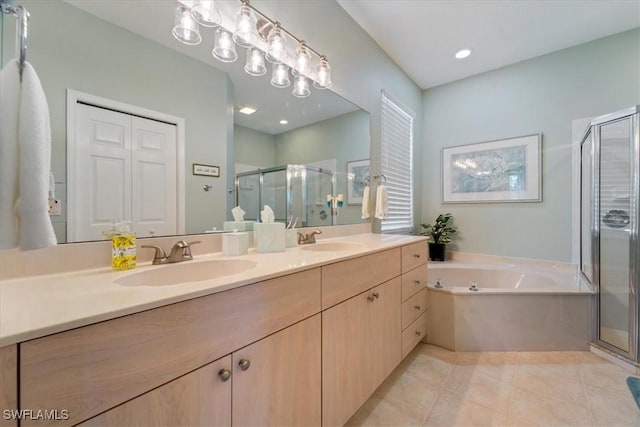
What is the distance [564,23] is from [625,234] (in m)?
1.74

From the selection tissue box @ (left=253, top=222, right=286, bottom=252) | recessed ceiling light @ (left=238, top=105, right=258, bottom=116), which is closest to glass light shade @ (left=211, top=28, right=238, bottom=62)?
recessed ceiling light @ (left=238, top=105, right=258, bottom=116)

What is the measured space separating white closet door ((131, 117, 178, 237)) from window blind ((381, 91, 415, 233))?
1.84 m

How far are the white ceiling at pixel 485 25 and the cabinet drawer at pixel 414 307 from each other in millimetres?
2154

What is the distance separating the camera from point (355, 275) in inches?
47.2

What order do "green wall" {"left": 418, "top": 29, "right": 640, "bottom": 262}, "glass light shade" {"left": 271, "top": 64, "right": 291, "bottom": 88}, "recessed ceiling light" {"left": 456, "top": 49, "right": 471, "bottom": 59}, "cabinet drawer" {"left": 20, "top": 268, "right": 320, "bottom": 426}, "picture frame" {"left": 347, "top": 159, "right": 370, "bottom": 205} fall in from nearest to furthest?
"cabinet drawer" {"left": 20, "top": 268, "right": 320, "bottom": 426}, "glass light shade" {"left": 271, "top": 64, "right": 291, "bottom": 88}, "picture frame" {"left": 347, "top": 159, "right": 370, "bottom": 205}, "green wall" {"left": 418, "top": 29, "right": 640, "bottom": 262}, "recessed ceiling light" {"left": 456, "top": 49, "right": 471, "bottom": 59}

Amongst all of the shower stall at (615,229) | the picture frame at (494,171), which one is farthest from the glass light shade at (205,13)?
the picture frame at (494,171)

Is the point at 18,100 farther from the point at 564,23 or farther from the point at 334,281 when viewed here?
the point at 564,23

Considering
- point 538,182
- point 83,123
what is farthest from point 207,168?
point 538,182

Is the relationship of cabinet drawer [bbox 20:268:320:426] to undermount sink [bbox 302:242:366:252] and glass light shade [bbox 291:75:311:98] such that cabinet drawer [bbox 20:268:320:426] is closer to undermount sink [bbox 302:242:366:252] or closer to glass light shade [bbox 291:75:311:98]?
undermount sink [bbox 302:242:366:252]

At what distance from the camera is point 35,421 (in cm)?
45

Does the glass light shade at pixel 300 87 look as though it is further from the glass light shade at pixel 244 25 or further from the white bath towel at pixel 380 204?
the white bath towel at pixel 380 204

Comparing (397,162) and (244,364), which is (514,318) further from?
(244,364)

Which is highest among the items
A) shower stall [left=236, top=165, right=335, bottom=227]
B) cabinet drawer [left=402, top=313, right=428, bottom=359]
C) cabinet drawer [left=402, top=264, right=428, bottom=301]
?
shower stall [left=236, top=165, right=335, bottom=227]

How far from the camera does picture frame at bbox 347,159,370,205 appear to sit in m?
2.15
